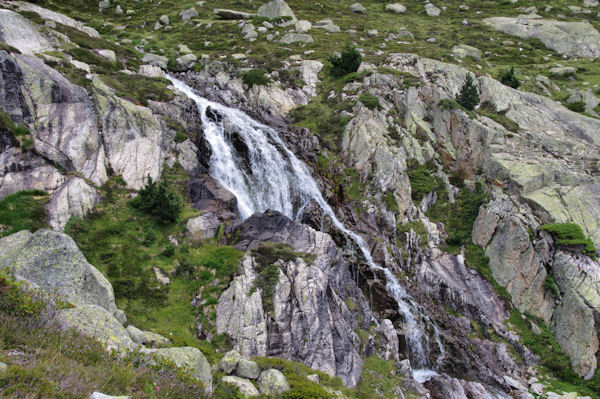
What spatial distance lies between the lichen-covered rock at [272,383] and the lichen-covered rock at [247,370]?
0.23m

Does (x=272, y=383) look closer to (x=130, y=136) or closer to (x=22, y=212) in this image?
(x=22, y=212)

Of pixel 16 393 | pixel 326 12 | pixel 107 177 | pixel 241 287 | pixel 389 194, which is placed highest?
pixel 326 12

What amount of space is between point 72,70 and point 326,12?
77.4 metres

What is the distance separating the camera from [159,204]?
20.8 metres

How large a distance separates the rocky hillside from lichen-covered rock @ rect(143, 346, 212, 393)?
0.26ft

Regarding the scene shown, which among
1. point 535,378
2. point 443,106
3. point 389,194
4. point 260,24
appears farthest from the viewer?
point 260,24

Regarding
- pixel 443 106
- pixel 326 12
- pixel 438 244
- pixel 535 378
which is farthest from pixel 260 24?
pixel 535 378

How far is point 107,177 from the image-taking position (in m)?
22.0

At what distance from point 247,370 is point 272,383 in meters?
0.95

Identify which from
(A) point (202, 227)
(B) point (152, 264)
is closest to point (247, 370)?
(B) point (152, 264)

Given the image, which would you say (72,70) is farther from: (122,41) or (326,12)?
(326,12)

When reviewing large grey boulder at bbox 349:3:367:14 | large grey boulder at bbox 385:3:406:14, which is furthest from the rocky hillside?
large grey boulder at bbox 385:3:406:14

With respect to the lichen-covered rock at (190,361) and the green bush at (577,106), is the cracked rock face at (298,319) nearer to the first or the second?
the lichen-covered rock at (190,361)

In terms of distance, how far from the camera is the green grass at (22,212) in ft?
52.0
